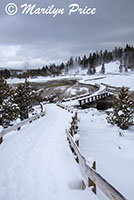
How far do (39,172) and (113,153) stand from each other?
14.4 feet

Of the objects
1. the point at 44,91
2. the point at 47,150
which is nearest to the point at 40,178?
the point at 47,150

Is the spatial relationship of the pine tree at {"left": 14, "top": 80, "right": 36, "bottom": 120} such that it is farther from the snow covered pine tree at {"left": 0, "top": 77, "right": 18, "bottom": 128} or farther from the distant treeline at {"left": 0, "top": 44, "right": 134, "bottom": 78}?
the distant treeline at {"left": 0, "top": 44, "right": 134, "bottom": 78}

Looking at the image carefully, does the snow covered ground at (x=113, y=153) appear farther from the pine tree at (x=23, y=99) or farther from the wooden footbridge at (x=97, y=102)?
the wooden footbridge at (x=97, y=102)

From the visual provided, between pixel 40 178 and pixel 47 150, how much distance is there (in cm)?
200

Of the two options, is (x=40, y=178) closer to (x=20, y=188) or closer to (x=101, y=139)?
(x=20, y=188)

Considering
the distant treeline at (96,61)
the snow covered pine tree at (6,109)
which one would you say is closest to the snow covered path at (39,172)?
the snow covered pine tree at (6,109)

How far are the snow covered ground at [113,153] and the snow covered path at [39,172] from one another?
1004mm

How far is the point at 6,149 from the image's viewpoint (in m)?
6.14

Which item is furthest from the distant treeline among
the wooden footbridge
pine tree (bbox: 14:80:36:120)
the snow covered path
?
the snow covered path

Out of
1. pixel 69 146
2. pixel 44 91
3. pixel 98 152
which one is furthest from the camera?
pixel 44 91

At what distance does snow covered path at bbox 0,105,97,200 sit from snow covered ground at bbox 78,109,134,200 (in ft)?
3.30

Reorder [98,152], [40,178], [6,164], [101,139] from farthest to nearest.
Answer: [101,139] → [98,152] → [6,164] → [40,178]

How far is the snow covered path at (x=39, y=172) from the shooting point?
135 inches

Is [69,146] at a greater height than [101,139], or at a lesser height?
greater
